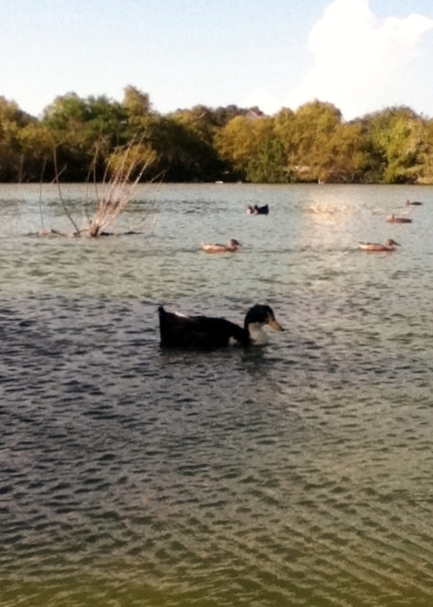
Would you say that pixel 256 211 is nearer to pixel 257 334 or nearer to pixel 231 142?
pixel 257 334

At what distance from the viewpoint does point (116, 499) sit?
7.90m

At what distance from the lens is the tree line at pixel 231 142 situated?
94.7 m

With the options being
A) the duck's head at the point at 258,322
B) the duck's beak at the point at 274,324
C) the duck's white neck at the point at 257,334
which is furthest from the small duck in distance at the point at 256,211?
the duck's white neck at the point at 257,334

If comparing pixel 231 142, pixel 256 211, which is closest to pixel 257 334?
pixel 256 211

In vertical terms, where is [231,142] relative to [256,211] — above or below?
above

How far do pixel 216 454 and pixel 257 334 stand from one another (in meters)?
5.29

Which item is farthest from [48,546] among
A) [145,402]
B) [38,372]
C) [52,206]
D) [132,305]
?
[52,206]

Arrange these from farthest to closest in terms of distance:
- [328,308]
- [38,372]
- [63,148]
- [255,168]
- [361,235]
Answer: [255,168] < [63,148] < [361,235] < [328,308] < [38,372]

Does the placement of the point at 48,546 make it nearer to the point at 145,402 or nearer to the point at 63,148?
the point at 145,402

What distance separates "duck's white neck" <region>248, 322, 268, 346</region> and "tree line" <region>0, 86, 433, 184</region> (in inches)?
3136

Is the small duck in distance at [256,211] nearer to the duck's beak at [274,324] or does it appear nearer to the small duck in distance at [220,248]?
the small duck in distance at [220,248]

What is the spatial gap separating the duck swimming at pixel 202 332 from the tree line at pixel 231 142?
79.7 meters

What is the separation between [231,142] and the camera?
110 metres

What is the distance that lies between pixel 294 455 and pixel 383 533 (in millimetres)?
1849
